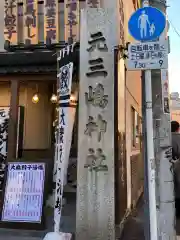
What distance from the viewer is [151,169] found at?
4426 mm

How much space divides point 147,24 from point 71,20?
3.10m

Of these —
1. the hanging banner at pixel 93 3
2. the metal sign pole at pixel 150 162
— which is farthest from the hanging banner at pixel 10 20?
the metal sign pole at pixel 150 162

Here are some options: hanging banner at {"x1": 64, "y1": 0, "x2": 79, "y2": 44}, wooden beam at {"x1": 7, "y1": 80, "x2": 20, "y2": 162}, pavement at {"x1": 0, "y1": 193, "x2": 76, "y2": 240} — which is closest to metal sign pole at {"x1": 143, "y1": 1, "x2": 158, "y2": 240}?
pavement at {"x1": 0, "y1": 193, "x2": 76, "y2": 240}

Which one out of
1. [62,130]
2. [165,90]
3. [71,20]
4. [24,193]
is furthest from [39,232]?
[71,20]

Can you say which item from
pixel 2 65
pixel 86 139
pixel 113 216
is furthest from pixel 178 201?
pixel 2 65

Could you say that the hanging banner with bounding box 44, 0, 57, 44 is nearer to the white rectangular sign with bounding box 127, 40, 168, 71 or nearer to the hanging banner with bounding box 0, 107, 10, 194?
the hanging banner with bounding box 0, 107, 10, 194

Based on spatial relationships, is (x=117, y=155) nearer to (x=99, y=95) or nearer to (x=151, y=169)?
(x=99, y=95)

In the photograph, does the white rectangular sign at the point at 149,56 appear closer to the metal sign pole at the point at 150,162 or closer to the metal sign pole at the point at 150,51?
the metal sign pole at the point at 150,51

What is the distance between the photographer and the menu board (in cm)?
630

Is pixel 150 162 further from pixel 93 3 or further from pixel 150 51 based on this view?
pixel 93 3

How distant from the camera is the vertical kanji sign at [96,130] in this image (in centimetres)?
550

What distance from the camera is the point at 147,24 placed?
4336 mm

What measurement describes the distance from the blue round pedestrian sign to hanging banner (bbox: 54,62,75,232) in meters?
1.51

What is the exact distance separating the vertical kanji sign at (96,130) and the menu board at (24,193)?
114 centimetres
